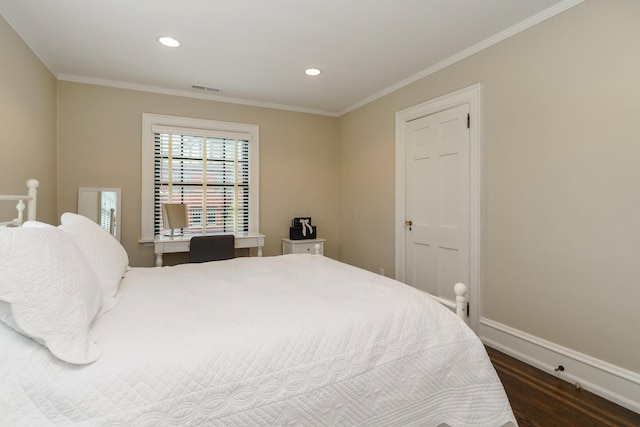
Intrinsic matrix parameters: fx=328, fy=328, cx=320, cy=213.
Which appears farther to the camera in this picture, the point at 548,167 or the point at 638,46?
the point at 548,167

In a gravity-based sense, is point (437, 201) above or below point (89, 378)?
above

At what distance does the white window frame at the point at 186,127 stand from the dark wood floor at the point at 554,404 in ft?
10.3

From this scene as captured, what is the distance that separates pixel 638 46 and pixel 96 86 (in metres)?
4.50

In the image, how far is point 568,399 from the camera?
196 cm

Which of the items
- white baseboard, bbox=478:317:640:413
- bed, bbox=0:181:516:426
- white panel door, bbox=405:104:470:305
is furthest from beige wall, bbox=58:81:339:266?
white baseboard, bbox=478:317:640:413

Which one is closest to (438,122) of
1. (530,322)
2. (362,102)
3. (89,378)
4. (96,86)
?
(362,102)

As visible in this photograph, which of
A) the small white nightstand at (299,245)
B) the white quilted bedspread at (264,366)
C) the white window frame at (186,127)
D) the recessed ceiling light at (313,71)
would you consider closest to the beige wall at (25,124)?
the white window frame at (186,127)

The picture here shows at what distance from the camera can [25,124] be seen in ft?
8.55

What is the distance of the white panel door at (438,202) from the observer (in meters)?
2.91

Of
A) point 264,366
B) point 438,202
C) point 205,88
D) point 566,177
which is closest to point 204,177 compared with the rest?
point 205,88

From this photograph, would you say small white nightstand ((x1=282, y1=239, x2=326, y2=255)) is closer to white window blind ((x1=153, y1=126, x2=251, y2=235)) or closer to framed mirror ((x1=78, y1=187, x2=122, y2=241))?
white window blind ((x1=153, y1=126, x2=251, y2=235))

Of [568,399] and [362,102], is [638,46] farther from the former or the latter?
[362,102]

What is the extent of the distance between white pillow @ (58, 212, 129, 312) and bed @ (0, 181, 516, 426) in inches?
0.4

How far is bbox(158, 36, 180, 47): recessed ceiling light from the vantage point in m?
2.60
